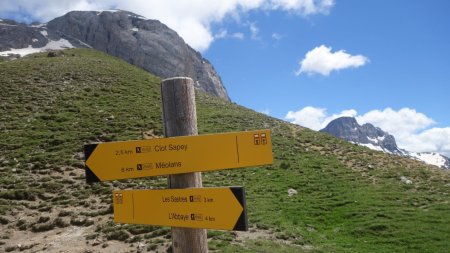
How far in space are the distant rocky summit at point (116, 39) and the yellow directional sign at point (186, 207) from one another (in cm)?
16697

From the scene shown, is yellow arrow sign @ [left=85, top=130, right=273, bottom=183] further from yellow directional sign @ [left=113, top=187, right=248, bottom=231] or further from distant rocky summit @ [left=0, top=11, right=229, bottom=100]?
distant rocky summit @ [left=0, top=11, right=229, bottom=100]

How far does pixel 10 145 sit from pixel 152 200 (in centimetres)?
3132

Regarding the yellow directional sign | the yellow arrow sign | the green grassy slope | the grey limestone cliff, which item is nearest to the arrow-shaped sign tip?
the yellow arrow sign

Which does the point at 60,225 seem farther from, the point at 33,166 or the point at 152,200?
the point at 152,200

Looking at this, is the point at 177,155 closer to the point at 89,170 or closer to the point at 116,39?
the point at 89,170

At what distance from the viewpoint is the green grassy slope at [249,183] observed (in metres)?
18.4

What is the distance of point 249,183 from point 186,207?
77.4 feet

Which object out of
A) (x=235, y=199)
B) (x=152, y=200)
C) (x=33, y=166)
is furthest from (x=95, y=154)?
(x=33, y=166)

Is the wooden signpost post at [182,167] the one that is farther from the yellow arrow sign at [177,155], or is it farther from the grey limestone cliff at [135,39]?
the grey limestone cliff at [135,39]

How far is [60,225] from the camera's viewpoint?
19719 millimetres

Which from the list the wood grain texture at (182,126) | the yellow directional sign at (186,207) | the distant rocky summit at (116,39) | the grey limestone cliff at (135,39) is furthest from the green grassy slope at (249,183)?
the distant rocky summit at (116,39)

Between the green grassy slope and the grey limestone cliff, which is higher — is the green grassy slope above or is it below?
below

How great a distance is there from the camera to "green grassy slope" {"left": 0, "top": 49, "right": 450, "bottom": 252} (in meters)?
18.4

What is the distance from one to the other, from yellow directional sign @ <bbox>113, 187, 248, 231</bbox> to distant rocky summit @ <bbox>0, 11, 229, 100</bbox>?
6574 inches
